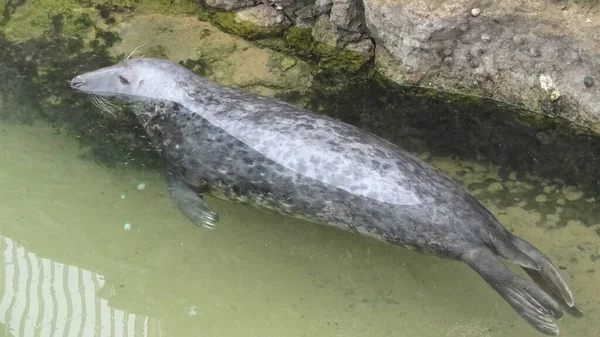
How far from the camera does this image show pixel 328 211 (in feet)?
12.0

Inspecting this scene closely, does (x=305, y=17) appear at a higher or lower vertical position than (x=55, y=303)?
higher

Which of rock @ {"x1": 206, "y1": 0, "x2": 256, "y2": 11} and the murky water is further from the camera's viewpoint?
rock @ {"x1": 206, "y1": 0, "x2": 256, "y2": 11}

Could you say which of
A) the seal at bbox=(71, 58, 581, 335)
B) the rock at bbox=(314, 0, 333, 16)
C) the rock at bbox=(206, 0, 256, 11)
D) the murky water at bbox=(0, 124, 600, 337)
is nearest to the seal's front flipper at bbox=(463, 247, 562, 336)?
the seal at bbox=(71, 58, 581, 335)

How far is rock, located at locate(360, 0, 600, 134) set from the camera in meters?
4.28

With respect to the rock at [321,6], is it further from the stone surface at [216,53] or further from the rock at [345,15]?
the stone surface at [216,53]

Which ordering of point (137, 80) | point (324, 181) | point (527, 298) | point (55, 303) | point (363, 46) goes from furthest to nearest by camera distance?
point (363, 46) → point (137, 80) → point (55, 303) → point (324, 181) → point (527, 298)

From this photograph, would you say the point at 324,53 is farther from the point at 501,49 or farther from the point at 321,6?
the point at 501,49

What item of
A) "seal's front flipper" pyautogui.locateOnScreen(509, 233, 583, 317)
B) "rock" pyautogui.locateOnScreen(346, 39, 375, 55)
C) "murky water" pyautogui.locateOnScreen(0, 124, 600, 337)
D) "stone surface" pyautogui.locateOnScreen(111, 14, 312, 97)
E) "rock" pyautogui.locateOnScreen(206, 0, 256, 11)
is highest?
"rock" pyautogui.locateOnScreen(206, 0, 256, 11)

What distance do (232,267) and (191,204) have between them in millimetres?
420

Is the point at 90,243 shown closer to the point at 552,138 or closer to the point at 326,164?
the point at 326,164

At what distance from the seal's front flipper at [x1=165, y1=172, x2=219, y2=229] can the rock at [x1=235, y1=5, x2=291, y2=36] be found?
5.05 feet

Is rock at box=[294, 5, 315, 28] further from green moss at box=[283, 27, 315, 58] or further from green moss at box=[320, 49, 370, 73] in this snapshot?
green moss at box=[320, 49, 370, 73]

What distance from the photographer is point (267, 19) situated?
5.02 metres

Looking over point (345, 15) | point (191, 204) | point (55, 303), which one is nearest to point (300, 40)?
point (345, 15)
